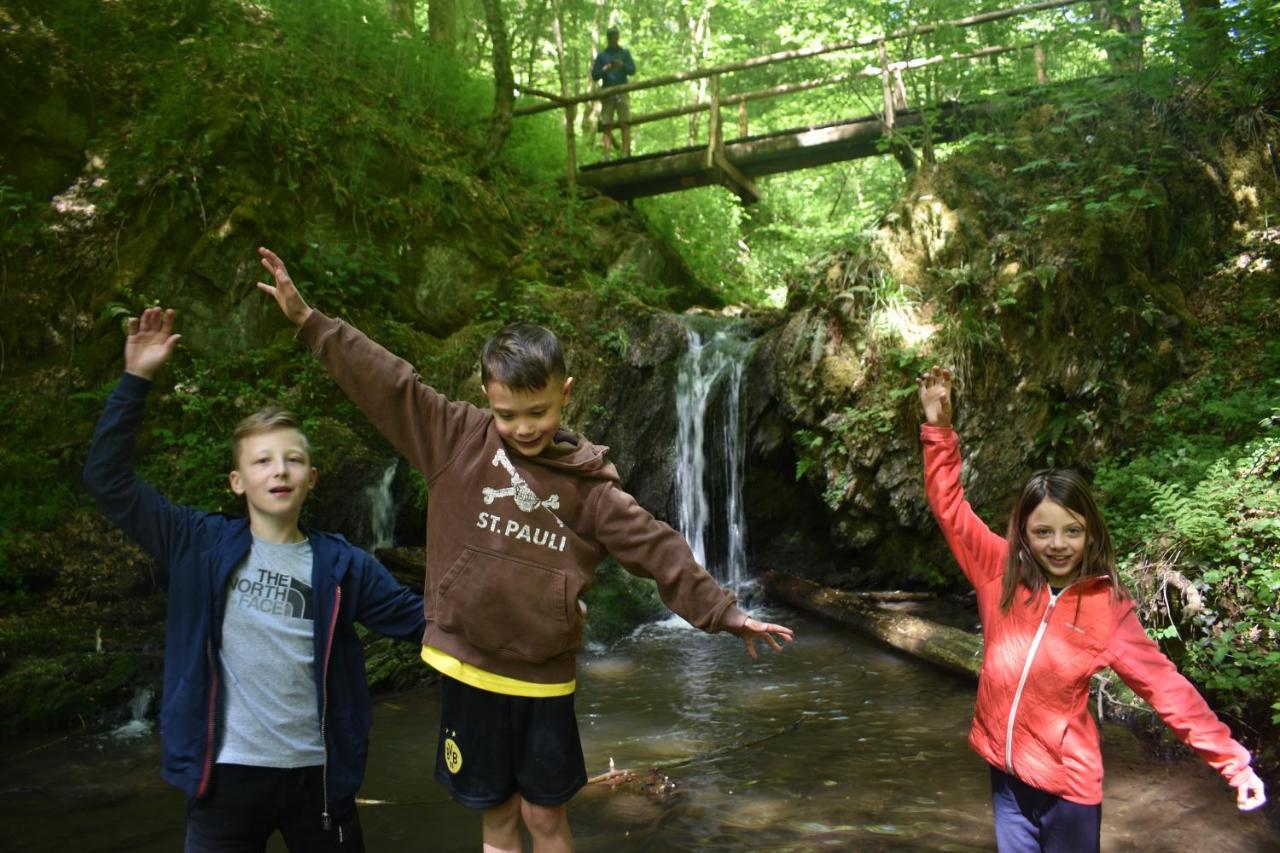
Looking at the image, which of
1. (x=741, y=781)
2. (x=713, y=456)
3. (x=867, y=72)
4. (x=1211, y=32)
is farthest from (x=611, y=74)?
(x=741, y=781)

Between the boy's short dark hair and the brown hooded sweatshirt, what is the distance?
192mm

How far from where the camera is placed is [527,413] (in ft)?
8.39

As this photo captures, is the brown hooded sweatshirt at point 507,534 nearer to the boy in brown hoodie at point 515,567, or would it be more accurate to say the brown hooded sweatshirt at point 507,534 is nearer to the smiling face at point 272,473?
the boy in brown hoodie at point 515,567

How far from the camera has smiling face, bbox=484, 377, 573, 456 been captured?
2.53 metres

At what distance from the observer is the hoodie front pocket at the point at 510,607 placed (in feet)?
8.18

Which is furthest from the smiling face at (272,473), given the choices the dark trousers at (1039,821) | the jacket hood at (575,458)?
the dark trousers at (1039,821)

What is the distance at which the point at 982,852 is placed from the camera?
3689mm

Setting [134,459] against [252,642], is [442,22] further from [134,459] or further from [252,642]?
[252,642]

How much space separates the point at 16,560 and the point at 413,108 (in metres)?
8.47

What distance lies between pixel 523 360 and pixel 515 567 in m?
0.59

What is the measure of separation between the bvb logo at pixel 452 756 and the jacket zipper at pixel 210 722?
0.63 metres

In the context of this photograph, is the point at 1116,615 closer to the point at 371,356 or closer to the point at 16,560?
the point at 371,356

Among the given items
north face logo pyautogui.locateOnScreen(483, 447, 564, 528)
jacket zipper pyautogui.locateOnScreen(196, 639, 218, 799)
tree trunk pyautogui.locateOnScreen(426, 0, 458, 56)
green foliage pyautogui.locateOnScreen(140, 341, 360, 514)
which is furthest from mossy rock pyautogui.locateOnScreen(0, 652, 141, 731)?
tree trunk pyautogui.locateOnScreen(426, 0, 458, 56)

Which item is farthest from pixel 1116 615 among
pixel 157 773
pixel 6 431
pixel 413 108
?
pixel 413 108
